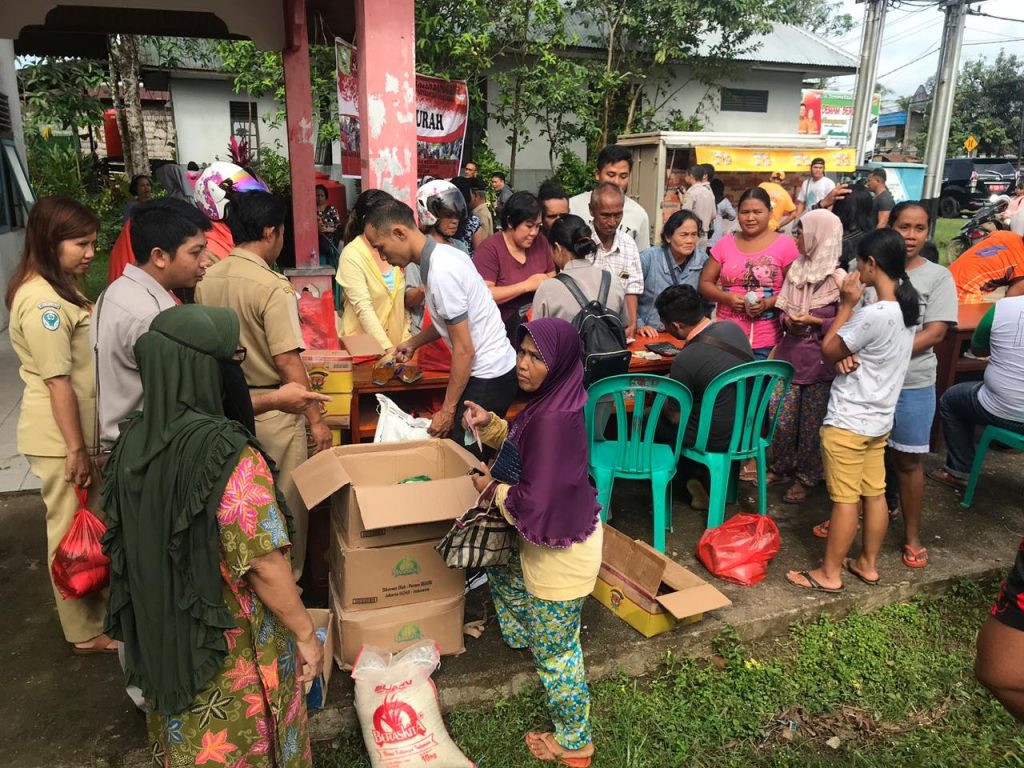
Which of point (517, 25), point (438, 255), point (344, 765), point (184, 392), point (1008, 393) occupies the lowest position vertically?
point (344, 765)

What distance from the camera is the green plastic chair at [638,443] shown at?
3662 mm

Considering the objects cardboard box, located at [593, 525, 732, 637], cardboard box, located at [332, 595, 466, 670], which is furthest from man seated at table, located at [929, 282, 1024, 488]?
cardboard box, located at [332, 595, 466, 670]

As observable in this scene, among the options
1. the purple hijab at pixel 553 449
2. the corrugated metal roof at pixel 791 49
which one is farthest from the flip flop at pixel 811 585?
the corrugated metal roof at pixel 791 49

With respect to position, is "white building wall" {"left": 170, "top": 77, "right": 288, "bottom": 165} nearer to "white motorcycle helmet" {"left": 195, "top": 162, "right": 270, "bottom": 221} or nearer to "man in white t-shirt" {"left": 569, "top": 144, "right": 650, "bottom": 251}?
"man in white t-shirt" {"left": 569, "top": 144, "right": 650, "bottom": 251}

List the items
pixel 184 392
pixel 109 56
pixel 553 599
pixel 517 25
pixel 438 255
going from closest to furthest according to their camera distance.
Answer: pixel 184 392, pixel 553 599, pixel 438 255, pixel 109 56, pixel 517 25

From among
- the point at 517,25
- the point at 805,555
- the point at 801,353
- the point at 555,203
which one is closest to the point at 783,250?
the point at 801,353

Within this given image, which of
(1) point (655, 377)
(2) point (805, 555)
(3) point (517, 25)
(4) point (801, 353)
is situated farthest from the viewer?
(3) point (517, 25)

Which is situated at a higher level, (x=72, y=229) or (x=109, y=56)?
(x=109, y=56)

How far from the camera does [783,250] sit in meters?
4.50

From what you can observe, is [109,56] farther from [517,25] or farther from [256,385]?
[256,385]

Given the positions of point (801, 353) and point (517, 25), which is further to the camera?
point (517, 25)

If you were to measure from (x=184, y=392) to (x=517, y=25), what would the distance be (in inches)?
485

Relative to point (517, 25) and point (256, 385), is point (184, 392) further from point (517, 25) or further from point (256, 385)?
point (517, 25)

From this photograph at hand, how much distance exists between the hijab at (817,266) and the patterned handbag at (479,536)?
2540mm
